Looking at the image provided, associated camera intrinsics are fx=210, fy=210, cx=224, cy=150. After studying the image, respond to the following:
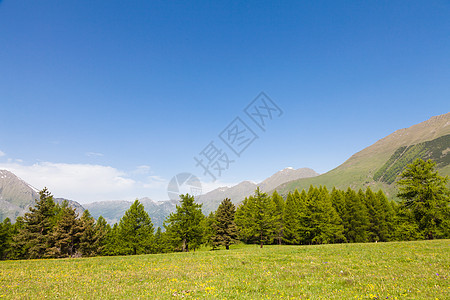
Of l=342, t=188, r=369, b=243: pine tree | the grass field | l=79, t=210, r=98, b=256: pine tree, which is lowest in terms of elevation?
l=342, t=188, r=369, b=243: pine tree

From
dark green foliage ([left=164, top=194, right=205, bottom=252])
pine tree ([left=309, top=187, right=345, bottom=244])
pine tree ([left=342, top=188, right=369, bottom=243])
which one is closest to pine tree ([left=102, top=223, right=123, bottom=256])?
dark green foliage ([left=164, top=194, right=205, bottom=252])

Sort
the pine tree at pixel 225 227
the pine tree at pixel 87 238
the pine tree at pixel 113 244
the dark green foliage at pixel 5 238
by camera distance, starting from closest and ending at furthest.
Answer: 1. the pine tree at pixel 113 244
2. the pine tree at pixel 225 227
3. the pine tree at pixel 87 238
4. the dark green foliage at pixel 5 238

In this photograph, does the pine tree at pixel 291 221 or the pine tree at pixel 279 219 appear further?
the pine tree at pixel 279 219

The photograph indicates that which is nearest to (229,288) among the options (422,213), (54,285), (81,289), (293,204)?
(81,289)

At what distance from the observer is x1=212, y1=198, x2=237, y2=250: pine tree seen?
47.3m

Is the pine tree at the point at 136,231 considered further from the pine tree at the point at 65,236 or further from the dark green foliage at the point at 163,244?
the dark green foliage at the point at 163,244

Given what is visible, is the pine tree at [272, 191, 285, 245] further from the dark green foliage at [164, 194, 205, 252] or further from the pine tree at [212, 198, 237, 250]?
the dark green foliage at [164, 194, 205, 252]

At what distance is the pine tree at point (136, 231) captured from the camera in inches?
1843

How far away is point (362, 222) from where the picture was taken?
2299 inches

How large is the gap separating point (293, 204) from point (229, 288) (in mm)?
60290

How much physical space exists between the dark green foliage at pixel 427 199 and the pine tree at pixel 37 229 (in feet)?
253

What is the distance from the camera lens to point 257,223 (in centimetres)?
4469

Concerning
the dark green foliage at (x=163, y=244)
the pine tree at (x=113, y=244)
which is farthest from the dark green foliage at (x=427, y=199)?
the dark green foliage at (x=163, y=244)

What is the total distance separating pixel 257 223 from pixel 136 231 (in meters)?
27.5
